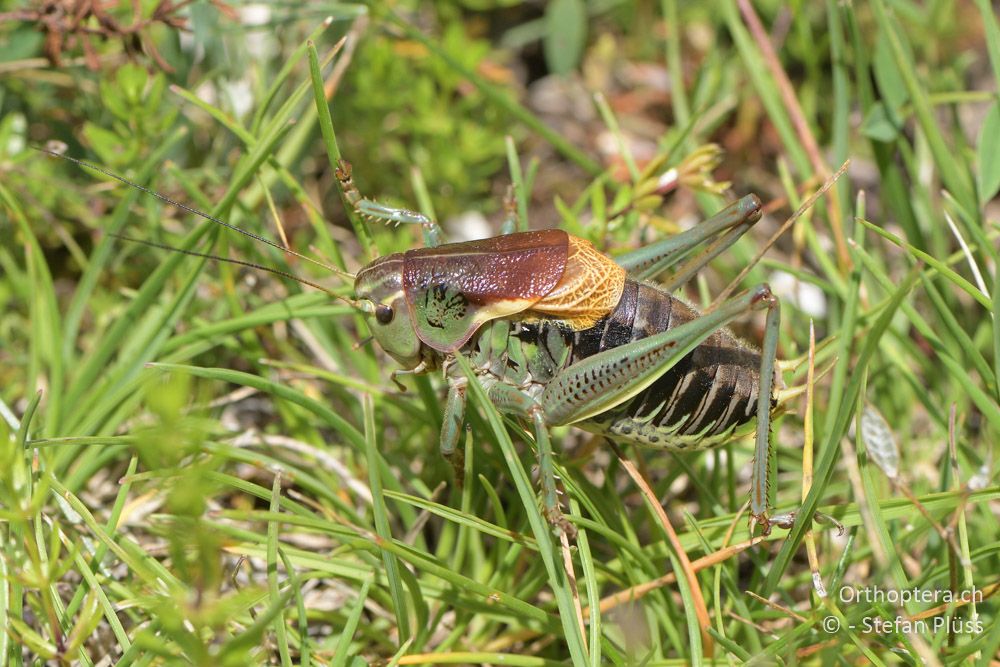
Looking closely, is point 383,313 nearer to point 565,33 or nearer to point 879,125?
point 879,125

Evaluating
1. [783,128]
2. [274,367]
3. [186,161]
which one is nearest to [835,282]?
[783,128]

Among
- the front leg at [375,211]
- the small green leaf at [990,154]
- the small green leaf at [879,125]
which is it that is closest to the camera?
the front leg at [375,211]

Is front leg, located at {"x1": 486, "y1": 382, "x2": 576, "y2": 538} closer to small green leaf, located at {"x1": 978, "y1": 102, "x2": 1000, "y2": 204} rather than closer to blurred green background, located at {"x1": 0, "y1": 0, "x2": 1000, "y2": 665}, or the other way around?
blurred green background, located at {"x1": 0, "y1": 0, "x2": 1000, "y2": 665}

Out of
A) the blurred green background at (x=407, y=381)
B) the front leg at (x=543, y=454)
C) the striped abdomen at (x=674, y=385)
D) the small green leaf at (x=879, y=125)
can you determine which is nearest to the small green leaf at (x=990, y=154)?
the blurred green background at (x=407, y=381)

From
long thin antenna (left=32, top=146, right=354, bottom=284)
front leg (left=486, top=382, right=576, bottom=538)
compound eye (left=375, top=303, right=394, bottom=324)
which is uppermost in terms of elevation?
long thin antenna (left=32, top=146, right=354, bottom=284)

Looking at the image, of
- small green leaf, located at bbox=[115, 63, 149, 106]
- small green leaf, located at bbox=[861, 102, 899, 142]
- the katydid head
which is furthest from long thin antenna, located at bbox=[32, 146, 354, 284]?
small green leaf, located at bbox=[861, 102, 899, 142]

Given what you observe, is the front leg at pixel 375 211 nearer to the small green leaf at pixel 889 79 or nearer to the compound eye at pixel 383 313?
the compound eye at pixel 383 313

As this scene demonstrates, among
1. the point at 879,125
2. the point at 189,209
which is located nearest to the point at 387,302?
the point at 189,209
